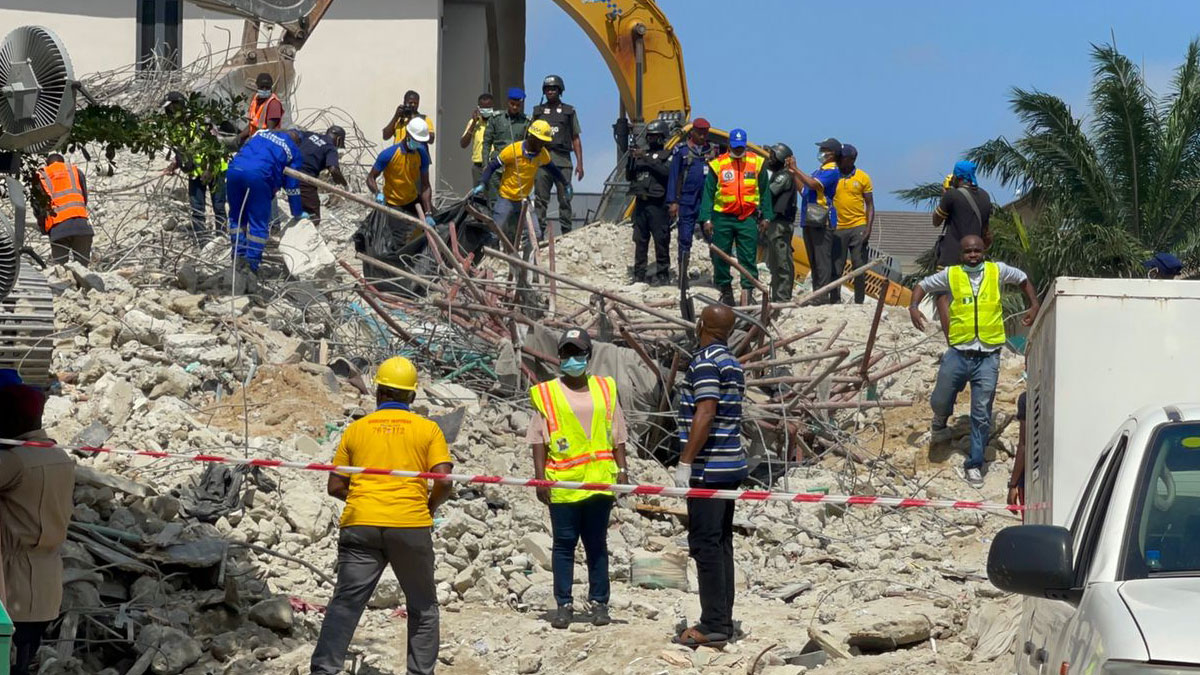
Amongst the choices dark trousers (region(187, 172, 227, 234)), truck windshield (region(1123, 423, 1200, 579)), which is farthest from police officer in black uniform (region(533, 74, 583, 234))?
truck windshield (region(1123, 423, 1200, 579))

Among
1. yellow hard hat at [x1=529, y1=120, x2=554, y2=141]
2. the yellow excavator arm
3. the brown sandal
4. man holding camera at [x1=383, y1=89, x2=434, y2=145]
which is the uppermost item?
the yellow excavator arm

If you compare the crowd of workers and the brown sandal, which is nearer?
the crowd of workers

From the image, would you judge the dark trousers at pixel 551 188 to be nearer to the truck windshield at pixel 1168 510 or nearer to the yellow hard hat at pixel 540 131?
the yellow hard hat at pixel 540 131

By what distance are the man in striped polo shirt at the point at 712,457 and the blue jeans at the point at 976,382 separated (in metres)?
4.98

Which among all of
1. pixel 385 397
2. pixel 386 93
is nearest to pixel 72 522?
pixel 385 397

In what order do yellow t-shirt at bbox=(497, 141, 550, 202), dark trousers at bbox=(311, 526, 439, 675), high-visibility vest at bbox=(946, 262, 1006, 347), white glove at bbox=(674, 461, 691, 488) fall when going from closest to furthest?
dark trousers at bbox=(311, 526, 439, 675) < white glove at bbox=(674, 461, 691, 488) < high-visibility vest at bbox=(946, 262, 1006, 347) < yellow t-shirt at bbox=(497, 141, 550, 202)

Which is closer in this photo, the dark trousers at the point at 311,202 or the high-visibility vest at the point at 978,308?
the high-visibility vest at the point at 978,308

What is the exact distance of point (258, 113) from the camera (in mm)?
18000

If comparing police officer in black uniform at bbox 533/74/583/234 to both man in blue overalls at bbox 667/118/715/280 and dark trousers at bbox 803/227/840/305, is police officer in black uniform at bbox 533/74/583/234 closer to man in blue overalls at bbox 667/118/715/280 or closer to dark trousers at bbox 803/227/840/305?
man in blue overalls at bbox 667/118/715/280

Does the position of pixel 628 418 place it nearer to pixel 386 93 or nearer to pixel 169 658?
pixel 169 658

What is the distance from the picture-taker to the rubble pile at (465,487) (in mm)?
9070

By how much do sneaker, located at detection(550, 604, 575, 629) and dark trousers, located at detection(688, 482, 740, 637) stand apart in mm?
824

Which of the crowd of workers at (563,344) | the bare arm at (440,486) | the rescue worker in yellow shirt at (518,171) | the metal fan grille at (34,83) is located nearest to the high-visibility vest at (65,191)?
the crowd of workers at (563,344)

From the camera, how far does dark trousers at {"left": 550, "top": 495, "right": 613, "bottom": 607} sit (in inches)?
372
